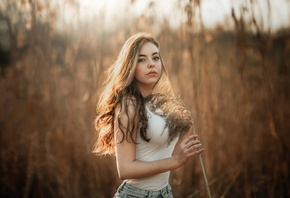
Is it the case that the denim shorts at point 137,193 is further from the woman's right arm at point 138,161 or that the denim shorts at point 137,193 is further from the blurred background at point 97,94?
the blurred background at point 97,94

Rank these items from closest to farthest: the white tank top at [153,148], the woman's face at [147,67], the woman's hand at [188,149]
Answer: the woman's hand at [188,149] < the white tank top at [153,148] < the woman's face at [147,67]

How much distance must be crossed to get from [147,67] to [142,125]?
0.28m

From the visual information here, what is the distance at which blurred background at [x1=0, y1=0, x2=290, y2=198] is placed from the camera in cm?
236

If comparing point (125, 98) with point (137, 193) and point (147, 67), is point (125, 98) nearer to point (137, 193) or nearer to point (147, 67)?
point (147, 67)

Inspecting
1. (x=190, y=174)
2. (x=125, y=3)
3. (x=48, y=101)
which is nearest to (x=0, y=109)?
(x=48, y=101)

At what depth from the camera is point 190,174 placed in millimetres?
2623

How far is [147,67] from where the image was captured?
1.44 meters

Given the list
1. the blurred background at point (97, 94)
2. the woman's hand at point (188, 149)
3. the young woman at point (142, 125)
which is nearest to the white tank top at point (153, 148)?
the young woman at point (142, 125)

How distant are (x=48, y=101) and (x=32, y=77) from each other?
26cm

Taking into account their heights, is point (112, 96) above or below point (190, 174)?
above

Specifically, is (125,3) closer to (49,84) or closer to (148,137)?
(49,84)

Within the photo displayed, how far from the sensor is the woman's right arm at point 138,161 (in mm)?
1235

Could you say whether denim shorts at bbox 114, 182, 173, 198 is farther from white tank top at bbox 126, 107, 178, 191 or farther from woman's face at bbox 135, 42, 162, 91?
woman's face at bbox 135, 42, 162, 91

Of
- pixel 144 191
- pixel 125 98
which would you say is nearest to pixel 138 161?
pixel 144 191
